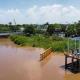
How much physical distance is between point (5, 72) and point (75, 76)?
323 inches

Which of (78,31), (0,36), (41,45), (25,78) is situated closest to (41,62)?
(25,78)

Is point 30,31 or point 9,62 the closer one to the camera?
point 9,62

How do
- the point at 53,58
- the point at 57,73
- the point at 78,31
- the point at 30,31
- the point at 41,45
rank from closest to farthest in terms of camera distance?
1. the point at 57,73
2. the point at 53,58
3. the point at 41,45
4. the point at 78,31
5. the point at 30,31

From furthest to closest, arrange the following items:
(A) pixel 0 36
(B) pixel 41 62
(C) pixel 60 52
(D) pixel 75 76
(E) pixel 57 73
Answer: (A) pixel 0 36, (C) pixel 60 52, (B) pixel 41 62, (E) pixel 57 73, (D) pixel 75 76

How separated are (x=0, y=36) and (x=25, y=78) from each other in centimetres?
5463

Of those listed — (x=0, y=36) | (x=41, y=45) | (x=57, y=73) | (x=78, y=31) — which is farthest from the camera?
(x=0, y=36)

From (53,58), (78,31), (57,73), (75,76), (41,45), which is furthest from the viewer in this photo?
(78,31)

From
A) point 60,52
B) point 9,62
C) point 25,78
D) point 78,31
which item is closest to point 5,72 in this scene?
point 25,78

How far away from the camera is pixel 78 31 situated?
53312 mm

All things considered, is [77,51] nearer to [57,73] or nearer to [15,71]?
[57,73]

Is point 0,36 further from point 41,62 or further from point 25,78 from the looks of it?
point 25,78

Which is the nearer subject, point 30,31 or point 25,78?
point 25,78

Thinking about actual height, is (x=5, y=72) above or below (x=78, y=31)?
below

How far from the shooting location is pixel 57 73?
72.6 ft
